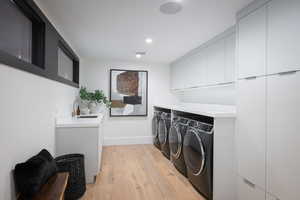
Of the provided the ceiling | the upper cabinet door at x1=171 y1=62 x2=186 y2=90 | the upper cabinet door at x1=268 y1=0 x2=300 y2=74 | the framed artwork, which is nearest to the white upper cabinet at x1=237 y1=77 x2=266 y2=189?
the upper cabinet door at x1=268 y1=0 x2=300 y2=74

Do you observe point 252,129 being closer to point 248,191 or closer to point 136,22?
point 248,191

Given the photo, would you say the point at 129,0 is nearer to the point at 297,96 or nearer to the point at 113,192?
the point at 297,96

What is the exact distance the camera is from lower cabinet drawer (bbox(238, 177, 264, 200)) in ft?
5.26

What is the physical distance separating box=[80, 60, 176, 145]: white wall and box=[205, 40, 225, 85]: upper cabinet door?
1.87 metres

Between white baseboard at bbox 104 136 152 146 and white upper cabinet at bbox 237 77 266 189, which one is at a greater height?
white upper cabinet at bbox 237 77 266 189

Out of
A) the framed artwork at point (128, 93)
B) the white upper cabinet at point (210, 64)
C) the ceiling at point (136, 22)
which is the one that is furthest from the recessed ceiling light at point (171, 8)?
the framed artwork at point (128, 93)

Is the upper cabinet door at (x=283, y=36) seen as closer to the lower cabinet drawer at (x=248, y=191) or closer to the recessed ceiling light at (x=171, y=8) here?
the recessed ceiling light at (x=171, y=8)

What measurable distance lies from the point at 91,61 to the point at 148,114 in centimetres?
197

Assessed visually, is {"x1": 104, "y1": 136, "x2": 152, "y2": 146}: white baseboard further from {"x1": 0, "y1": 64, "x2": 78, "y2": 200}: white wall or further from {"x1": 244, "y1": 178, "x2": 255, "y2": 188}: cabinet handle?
{"x1": 244, "y1": 178, "x2": 255, "y2": 188}: cabinet handle

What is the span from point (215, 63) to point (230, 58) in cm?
33

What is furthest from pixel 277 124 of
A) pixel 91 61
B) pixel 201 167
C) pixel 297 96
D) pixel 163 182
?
pixel 91 61

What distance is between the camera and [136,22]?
7.00 feet

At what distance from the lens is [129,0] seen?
5.42 ft

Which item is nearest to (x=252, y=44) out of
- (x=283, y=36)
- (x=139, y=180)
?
(x=283, y=36)
